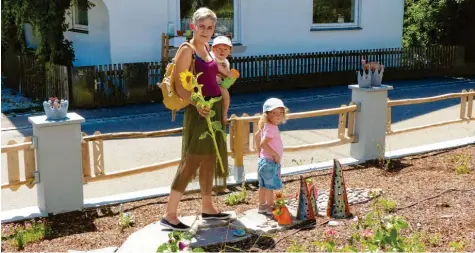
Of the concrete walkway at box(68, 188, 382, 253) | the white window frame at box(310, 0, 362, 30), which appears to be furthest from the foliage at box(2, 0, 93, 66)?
the concrete walkway at box(68, 188, 382, 253)

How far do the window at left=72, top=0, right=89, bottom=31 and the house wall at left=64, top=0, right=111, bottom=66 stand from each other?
0.24 metres

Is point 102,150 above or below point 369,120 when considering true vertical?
below

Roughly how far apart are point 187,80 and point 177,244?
1.28 metres

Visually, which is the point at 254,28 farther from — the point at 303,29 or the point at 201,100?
the point at 201,100

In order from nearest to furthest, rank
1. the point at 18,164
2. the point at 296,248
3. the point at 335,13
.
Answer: the point at 296,248, the point at 18,164, the point at 335,13

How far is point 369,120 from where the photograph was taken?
27.2 ft

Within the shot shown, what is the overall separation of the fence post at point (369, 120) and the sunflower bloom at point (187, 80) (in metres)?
4.01

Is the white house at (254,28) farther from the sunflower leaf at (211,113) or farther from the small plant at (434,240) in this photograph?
the small plant at (434,240)

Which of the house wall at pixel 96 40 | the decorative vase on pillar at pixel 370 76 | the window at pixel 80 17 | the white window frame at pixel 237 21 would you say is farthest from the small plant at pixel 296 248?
the window at pixel 80 17

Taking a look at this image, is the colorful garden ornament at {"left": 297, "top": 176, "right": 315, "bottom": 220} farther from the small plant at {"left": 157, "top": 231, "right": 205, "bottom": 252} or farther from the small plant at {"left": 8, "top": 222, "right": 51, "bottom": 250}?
the small plant at {"left": 8, "top": 222, "right": 51, "bottom": 250}

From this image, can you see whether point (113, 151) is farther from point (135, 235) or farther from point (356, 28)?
point (356, 28)

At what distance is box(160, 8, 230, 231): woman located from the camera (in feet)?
16.0

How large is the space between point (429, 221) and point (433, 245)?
2.02 feet

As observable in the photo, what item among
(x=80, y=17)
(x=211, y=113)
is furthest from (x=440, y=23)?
(x=211, y=113)
